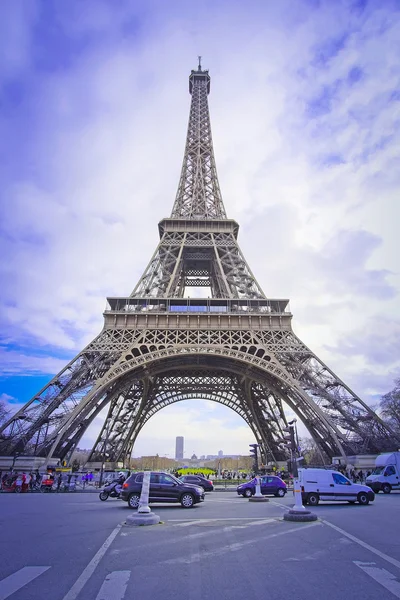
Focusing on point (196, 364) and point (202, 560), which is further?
point (196, 364)

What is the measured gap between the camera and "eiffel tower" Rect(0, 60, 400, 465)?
94.1 ft

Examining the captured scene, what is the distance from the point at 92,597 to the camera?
4.73m

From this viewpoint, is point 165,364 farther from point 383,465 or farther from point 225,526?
point 225,526

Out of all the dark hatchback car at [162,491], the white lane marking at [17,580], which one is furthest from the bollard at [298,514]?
the white lane marking at [17,580]

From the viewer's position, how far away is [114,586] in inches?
202

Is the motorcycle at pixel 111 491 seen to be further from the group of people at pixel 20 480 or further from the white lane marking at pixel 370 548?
the white lane marking at pixel 370 548

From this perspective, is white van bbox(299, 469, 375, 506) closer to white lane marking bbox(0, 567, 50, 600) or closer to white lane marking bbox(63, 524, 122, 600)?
white lane marking bbox(63, 524, 122, 600)

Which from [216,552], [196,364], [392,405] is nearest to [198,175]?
[196,364]

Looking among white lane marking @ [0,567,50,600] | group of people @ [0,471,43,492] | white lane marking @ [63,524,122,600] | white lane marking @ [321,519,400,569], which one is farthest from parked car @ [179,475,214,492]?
white lane marking @ [0,567,50,600]

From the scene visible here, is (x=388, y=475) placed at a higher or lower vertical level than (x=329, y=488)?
higher

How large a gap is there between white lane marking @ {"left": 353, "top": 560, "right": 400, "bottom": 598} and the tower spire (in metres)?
42.0

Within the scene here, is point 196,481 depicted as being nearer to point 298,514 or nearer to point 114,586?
point 298,514

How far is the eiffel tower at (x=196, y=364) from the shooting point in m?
28.7

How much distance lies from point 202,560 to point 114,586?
1.91 meters
